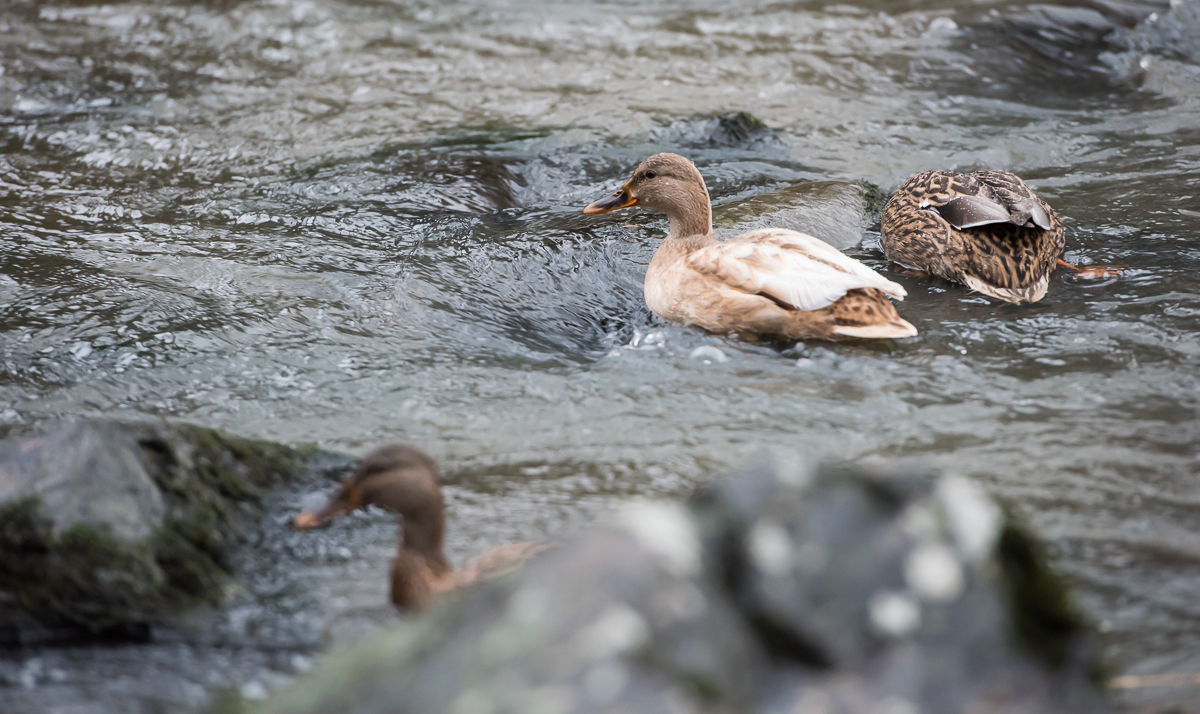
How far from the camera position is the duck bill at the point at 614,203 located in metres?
6.34

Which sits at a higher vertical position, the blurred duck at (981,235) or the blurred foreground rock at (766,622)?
the blurred foreground rock at (766,622)

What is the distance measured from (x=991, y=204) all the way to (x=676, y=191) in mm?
2038

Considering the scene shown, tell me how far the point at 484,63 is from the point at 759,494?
29.1 ft

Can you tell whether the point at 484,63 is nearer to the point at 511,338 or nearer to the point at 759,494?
the point at 511,338

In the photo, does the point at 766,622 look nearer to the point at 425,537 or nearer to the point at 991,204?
the point at 425,537

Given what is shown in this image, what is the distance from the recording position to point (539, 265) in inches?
247

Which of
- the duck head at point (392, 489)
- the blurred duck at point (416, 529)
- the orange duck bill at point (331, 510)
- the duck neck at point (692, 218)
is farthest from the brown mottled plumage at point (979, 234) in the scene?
the orange duck bill at point (331, 510)

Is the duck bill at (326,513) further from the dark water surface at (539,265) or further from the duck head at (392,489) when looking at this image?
the dark water surface at (539,265)

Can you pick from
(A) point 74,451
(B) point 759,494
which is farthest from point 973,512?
(A) point 74,451

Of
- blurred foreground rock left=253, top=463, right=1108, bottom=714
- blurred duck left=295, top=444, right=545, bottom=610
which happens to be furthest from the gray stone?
blurred foreground rock left=253, top=463, right=1108, bottom=714

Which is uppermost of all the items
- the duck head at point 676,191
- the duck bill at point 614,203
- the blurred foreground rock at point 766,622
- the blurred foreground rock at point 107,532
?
the blurred foreground rock at point 766,622

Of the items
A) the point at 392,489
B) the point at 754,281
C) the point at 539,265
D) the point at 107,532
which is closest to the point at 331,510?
the point at 392,489

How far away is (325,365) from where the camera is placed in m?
5.06

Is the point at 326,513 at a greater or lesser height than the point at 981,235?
lesser
